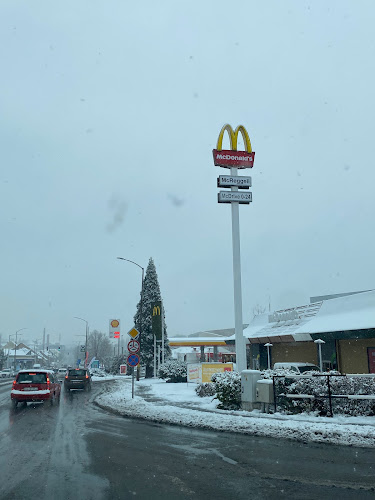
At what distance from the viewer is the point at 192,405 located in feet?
58.1

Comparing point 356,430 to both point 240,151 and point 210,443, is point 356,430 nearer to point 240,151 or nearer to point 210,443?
point 210,443

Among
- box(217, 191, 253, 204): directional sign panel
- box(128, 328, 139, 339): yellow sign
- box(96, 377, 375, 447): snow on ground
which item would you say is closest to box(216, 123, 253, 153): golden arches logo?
box(217, 191, 253, 204): directional sign panel

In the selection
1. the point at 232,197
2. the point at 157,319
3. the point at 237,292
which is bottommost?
the point at 237,292

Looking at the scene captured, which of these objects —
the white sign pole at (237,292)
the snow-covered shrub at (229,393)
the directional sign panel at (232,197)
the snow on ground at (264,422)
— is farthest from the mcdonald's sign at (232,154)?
the snow on ground at (264,422)

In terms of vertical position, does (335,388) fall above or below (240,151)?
below

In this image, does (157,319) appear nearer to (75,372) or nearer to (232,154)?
(75,372)

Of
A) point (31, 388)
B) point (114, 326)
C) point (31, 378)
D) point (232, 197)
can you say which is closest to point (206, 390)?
point (31, 388)

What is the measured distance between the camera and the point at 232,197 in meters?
22.4

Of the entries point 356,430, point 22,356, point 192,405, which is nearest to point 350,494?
point 356,430

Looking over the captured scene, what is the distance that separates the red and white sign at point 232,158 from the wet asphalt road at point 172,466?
44.7 feet

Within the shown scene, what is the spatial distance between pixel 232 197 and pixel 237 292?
4584 millimetres

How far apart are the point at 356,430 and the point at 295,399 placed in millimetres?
2963

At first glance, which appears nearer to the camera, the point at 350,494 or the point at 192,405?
the point at 350,494

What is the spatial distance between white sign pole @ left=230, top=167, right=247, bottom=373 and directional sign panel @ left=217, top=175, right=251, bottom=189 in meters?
0.23
